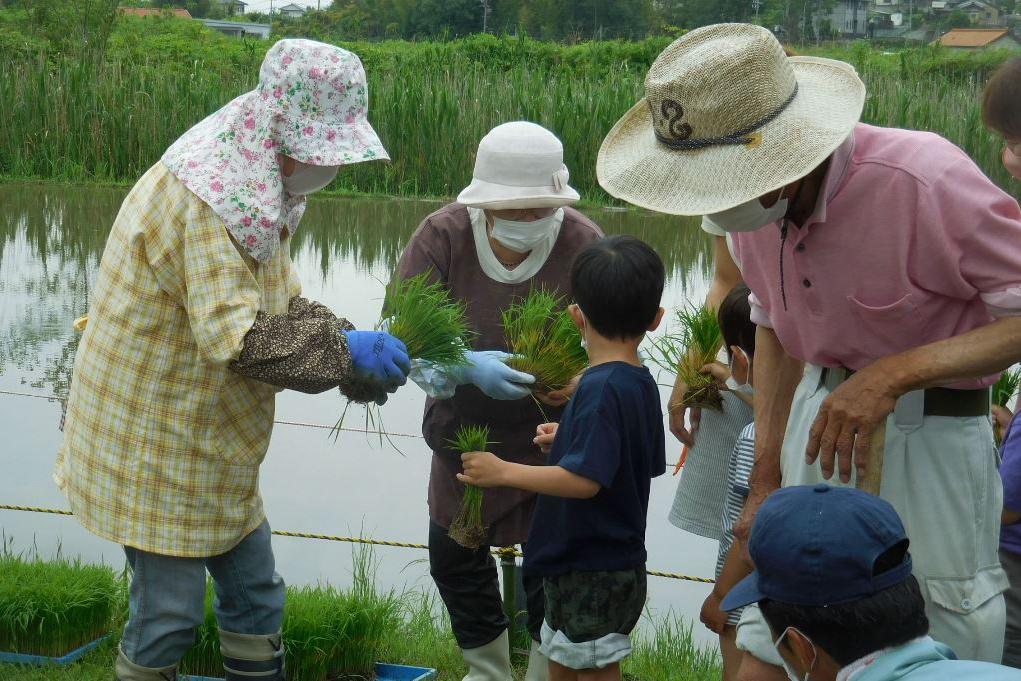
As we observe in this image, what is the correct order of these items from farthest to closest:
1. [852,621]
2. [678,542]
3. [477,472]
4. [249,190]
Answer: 1. [678,542]
2. [477,472]
3. [249,190]
4. [852,621]

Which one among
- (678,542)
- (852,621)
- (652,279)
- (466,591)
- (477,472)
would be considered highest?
(652,279)

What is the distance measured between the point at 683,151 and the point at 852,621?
93 centimetres

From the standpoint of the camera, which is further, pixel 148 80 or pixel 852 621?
pixel 148 80

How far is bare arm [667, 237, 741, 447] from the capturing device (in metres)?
3.43

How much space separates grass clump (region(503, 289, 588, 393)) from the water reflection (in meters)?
1.10

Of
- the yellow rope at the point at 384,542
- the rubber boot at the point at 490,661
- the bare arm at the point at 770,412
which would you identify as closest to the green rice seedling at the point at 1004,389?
the yellow rope at the point at 384,542

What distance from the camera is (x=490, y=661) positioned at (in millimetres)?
3609

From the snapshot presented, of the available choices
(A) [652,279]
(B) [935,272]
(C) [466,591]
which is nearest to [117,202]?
(C) [466,591]

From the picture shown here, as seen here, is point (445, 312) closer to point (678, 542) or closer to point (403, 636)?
point (403, 636)

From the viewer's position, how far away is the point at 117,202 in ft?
34.3

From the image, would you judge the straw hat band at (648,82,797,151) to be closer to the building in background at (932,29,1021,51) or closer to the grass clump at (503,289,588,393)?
the grass clump at (503,289,588,393)

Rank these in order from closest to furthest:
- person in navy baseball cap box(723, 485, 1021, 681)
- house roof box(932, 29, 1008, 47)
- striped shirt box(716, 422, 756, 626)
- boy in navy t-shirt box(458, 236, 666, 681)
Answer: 1. person in navy baseball cap box(723, 485, 1021, 681)
2. boy in navy t-shirt box(458, 236, 666, 681)
3. striped shirt box(716, 422, 756, 626)
4. house roof box(932, 29, 1008, 47)

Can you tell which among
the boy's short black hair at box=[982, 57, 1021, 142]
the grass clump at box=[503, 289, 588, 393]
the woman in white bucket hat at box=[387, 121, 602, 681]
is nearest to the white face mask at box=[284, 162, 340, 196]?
the woman in white bucket hat at box=[387, 121, 602, 681]

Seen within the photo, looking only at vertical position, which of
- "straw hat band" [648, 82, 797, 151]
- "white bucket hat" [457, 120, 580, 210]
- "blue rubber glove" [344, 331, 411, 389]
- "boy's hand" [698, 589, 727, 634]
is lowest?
"boy's hand" [698, 589, 727, 634]
